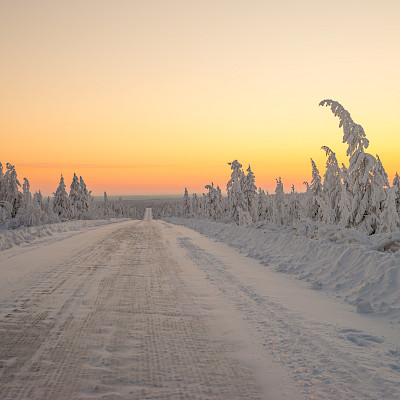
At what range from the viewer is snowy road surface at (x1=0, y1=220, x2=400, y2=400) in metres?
3.12

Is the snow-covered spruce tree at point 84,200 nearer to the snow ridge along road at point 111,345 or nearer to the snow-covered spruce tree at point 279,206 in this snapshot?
the snow-covered spruce tree at point 279,206

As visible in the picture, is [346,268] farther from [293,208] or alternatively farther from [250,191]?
[293,208]

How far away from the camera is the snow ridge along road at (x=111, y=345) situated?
3.08 meters

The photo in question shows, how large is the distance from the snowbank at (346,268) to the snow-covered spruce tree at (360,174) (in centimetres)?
788

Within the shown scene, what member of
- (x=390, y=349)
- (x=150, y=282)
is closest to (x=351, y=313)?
(x=390, y=349)

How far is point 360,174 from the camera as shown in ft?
59.7

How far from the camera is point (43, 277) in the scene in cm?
804

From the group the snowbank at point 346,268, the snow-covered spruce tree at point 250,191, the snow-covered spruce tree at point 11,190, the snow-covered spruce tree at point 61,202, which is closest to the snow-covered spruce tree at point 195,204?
the snow-covered spruce tree at point 61,202

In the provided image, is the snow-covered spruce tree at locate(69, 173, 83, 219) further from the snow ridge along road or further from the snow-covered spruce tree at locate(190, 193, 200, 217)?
the snow ridge along road

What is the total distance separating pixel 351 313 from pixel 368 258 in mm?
2411

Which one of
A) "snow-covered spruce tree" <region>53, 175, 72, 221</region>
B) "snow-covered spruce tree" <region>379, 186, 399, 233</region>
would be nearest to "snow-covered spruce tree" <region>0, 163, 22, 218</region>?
"snow-covered spruce tree" <region>53, 175, 72, 221</region>

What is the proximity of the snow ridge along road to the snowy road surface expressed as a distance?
16mm

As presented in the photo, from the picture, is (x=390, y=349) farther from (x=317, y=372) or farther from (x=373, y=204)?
(x=373, y=204)

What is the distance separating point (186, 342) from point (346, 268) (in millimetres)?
5469
